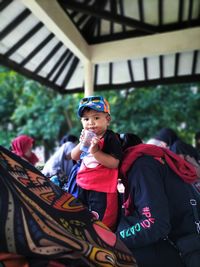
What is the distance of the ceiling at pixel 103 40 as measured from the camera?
502cm

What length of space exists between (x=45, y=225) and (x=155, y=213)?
2.01ft

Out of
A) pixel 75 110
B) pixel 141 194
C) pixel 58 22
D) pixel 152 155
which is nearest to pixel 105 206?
pixel 141 194

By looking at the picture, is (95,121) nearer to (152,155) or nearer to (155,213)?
(152,155)

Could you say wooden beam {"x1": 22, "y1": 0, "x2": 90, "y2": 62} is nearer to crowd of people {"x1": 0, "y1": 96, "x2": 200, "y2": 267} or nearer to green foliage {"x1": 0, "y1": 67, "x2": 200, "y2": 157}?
crowd of people {"x1": 0, "y1": 96, "x2": 200, "y2": 267}

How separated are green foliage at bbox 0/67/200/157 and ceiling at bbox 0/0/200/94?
184 inches

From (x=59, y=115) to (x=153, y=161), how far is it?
37.9 ft

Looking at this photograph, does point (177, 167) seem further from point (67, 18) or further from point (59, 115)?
point (59, 115)

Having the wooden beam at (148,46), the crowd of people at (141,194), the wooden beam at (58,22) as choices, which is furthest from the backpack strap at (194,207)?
the wooden beam at (148,46)

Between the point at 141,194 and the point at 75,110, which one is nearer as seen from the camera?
the point at 141,194

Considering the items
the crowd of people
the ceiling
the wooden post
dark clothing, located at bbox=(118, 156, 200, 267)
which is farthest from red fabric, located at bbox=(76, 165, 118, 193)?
the wooden post

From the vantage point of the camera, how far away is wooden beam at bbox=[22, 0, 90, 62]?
4.11 m

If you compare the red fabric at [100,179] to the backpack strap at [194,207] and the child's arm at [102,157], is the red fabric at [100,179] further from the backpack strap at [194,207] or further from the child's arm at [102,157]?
the backpack strap at [194,207]

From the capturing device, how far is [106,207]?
5.49 feet

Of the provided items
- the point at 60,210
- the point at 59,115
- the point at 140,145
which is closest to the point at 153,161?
the point at 140,145
